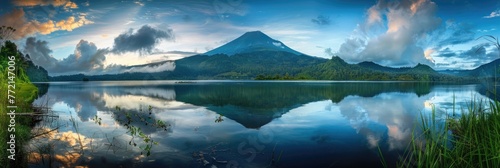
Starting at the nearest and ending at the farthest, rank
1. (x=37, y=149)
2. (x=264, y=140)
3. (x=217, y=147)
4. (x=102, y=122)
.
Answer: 1. (x=37, y=149)
2. (x=217, y=147)
3. (x=264, y=140)
4. (x=102, y=122)

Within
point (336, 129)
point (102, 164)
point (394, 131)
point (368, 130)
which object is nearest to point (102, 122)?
point (102, 164)

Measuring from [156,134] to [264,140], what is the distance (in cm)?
500

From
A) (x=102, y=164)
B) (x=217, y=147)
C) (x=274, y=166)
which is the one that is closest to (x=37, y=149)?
(x=102, y=164)

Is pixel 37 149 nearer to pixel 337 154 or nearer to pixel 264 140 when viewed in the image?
pixel 264 140

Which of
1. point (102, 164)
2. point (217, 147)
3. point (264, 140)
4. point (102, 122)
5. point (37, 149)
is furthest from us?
point (102, 122)

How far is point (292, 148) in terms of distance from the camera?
11.4 meters

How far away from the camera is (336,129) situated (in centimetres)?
1583

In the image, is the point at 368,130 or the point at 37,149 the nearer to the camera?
the point at 37,149

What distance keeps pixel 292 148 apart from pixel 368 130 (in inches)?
243

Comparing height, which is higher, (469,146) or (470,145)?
(470,145)

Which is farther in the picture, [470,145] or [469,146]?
[469,146]

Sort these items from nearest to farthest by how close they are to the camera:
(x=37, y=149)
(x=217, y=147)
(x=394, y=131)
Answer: (x=37, y=149)
(x=217, y=147)
(x=394, y=131)

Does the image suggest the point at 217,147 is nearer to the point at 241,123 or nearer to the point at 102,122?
the point at 241,123

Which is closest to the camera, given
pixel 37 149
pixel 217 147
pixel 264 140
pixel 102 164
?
pixel 102 164
